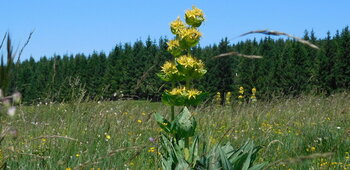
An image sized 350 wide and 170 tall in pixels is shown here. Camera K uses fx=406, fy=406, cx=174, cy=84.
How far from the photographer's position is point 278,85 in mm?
44438

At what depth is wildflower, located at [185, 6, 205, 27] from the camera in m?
3.59

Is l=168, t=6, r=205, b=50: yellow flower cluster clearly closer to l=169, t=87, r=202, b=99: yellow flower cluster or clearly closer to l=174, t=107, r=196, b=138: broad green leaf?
l=169, t=87, r=202, b=99: yellow flower cluster

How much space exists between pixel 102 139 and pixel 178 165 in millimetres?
1960

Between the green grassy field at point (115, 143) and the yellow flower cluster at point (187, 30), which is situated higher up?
the yellow flower cluster at point (187, 30)

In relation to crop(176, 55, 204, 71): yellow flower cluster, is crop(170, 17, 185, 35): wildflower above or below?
above

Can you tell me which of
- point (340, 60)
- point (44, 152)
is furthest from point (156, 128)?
point (340, 60)

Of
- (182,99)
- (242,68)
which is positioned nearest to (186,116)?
(182,99)

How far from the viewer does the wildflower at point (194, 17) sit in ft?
11.8

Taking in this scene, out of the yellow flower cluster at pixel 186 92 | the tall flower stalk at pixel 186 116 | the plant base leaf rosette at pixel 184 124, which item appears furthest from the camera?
the yellow flower cluster at pixel 186 92

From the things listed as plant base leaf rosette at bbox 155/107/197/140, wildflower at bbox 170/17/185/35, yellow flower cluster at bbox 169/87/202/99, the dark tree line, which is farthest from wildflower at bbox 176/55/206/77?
the dark tree line

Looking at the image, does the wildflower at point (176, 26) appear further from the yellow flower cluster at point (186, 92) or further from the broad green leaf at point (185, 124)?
the broad green leaf at point (185, 124)

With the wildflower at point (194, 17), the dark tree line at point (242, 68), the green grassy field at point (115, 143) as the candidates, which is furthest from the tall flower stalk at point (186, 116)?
the dark tree line at point (242, 68)

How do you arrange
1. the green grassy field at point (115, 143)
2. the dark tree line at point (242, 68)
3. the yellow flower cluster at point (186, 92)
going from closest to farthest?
the yellow flower cluster at point (186, 92)
the green grassy field at point (115, 143)
the dark tree line at point (242, 68)

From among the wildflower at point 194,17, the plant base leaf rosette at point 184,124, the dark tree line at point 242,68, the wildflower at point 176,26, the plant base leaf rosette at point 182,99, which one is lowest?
the plant base leaf rosette at point 184,124
